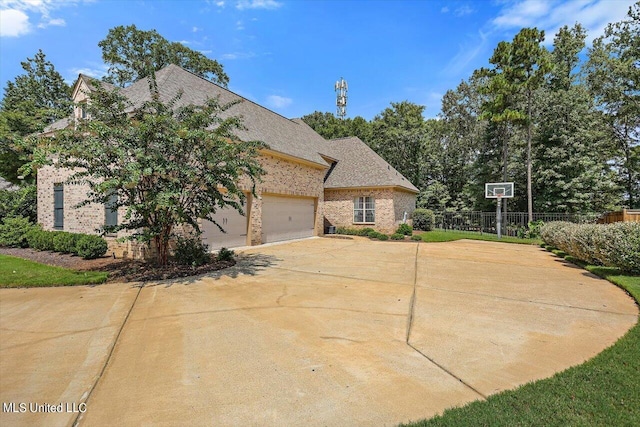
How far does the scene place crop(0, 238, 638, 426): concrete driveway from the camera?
273 cm

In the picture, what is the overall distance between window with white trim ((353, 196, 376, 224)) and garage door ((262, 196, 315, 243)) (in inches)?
126

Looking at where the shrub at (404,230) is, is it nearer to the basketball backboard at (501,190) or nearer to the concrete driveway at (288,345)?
the basketball backboard at (501,190)

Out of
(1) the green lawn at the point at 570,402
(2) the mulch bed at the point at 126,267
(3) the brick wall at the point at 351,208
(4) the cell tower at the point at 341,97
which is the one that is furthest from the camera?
(4) the cell tower at the point at 341,97

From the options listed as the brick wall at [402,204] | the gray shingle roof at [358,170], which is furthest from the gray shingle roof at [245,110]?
the brick wall at [402,204]

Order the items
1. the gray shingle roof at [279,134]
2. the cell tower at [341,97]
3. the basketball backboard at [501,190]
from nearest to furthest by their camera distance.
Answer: the gray shingle roof at [279,134], the basketball backboard at [501,190], the cell tower at [341,97]

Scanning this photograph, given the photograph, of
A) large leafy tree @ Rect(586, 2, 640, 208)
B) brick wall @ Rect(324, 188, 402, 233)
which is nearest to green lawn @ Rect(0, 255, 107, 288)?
brick wall @ Rect(324, 188, 402, 233)

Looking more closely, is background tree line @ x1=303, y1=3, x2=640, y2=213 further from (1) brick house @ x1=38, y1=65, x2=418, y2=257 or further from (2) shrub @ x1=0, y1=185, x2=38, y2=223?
(2) shrub @ x1=0, y1=185, x2=38, y2=223

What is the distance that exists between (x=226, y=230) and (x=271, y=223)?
10.1 feet

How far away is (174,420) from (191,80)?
588 inches

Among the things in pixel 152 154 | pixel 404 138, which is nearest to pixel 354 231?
pixel 152 154

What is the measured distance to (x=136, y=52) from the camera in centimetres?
2809

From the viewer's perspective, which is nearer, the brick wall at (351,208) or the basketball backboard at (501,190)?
the brick wall at (351,208)

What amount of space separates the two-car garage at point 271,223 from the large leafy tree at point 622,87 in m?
25.0

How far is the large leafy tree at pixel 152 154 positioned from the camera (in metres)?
6.73
